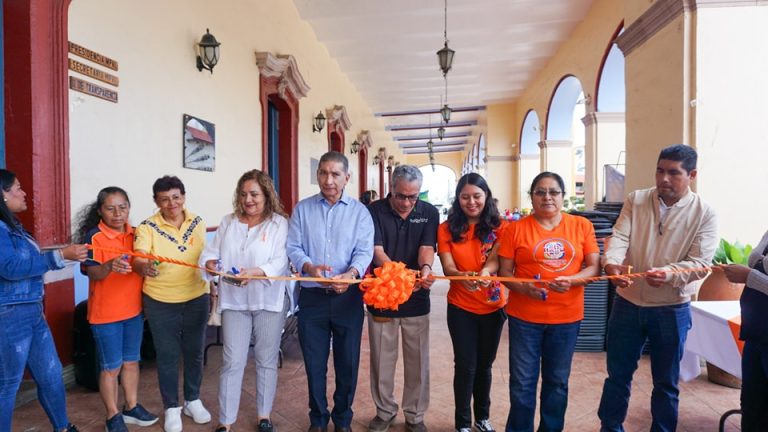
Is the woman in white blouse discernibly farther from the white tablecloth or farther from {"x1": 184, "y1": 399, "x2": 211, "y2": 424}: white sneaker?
the white tablecloth

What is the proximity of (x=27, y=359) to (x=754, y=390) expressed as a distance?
3591mm

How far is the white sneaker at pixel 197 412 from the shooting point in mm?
2891

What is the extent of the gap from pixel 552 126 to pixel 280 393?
10.2m

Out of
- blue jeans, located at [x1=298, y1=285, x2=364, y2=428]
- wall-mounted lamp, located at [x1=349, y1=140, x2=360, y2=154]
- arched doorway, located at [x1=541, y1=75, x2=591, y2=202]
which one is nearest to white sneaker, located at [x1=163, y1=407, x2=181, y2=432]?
blue jeans, located at [x1=298, y1=285, x2=364, y2=428]

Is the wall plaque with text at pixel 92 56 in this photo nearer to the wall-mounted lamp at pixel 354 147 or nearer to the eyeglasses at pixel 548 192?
the eyeglasses at pixel 548 192

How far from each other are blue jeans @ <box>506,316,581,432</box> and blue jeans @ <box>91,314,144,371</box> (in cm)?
227

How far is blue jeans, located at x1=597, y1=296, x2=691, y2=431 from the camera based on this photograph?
2307 mm

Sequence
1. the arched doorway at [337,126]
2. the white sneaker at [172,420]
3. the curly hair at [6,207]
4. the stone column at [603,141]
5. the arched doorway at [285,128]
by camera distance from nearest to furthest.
A: the curly hair at [6,207] → the white sneaker at [172,420] → the arched doorway at [285,128] → the stone column at [603,141] → the arched doorway at [337,126]

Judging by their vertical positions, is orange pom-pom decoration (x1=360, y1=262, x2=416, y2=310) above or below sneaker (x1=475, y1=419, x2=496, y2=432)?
above

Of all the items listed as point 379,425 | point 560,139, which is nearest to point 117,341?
point 379,425

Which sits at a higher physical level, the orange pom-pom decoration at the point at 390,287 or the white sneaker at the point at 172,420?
the orange pom-pom decoration at the point at 390,287

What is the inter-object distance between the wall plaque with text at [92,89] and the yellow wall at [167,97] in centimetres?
6

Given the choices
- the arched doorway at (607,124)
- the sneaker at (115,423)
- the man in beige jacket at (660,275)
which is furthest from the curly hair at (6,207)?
the arched doorway at (607,124)

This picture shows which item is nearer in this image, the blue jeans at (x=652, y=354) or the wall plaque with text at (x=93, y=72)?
the blue jeans at (x=652, y=354)
